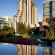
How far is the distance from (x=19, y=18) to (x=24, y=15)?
22.6 feet

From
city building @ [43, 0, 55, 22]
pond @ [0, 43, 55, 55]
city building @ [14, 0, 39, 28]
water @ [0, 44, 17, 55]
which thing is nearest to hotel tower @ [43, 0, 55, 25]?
city building @ [43, 0, 55, 22]

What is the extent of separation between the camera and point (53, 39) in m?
20.4

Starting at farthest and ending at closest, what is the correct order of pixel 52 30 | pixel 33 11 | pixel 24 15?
1. pixel 33 11
2. pixel 24 15
3. pixel 52 30

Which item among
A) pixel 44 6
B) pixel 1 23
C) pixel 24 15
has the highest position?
pixel 44 6

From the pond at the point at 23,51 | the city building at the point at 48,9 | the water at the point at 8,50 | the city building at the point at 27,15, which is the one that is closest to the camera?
the water at the point at 8,50

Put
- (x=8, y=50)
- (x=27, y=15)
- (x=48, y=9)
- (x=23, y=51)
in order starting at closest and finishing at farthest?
(x=23, y=51) → (x=8, y=50) → (x=27, y=15) → (x=48, y=9)

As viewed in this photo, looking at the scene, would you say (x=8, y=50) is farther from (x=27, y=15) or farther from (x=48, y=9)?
(x=48, y=9)

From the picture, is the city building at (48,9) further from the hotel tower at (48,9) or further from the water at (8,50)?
the water at (8,50)

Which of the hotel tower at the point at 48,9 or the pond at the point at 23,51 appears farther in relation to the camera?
the hotel tower at the point at 48,9

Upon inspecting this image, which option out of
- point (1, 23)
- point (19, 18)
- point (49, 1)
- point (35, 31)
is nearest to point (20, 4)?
point (19, 18)

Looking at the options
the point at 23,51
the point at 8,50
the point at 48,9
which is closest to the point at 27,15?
the point at 48,9

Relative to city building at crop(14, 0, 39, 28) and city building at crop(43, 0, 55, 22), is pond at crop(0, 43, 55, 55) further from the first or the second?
city building at crop(43, 0, 55, 22)

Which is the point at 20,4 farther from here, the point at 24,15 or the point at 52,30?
the point at 52,30

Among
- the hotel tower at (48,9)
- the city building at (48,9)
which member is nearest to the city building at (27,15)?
the hotel tower at (48,9)
